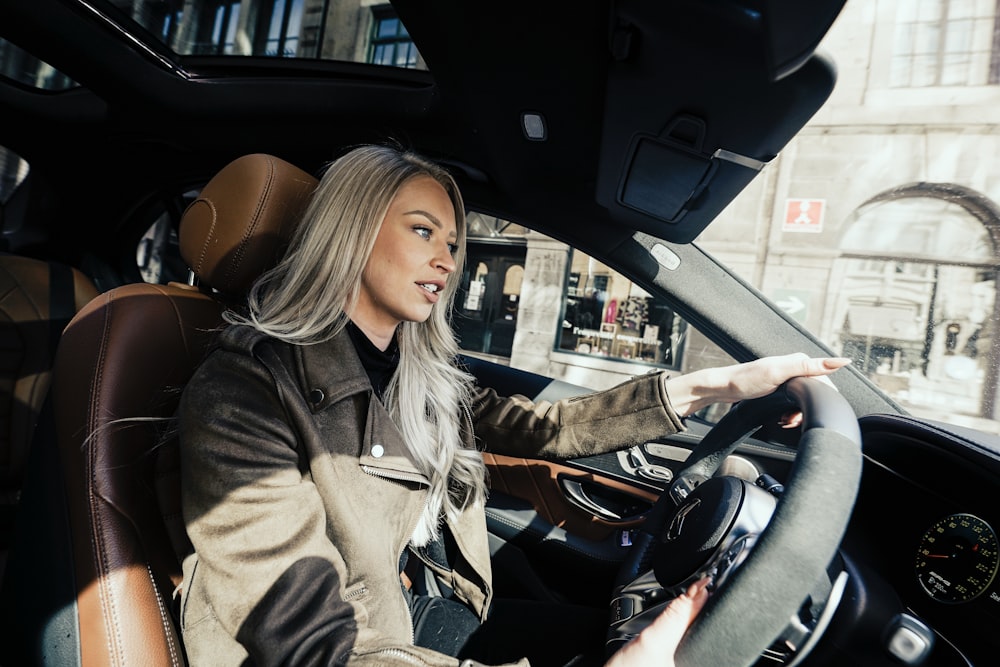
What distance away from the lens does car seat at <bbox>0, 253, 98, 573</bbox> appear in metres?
1.86

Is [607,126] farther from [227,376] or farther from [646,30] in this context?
[227,376]

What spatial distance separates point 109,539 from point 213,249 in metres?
0.64

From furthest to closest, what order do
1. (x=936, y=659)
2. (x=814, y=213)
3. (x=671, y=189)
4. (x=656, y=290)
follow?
(x=814, y=213) → (x=656, y=290) → (x=671, y=189) → (x=936, y=659)

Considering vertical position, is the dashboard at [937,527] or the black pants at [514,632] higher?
the dashboard at [937,527]

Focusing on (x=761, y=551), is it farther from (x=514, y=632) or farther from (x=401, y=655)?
(x=514, y=632)

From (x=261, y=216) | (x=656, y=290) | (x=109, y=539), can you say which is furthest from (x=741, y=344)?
(x=109, y=539)

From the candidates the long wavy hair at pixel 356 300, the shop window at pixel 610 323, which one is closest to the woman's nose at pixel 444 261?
the long wavy hair at pixel 356 300

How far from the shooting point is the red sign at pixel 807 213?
6.22 m

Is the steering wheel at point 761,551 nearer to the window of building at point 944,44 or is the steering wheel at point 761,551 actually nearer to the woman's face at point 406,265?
the woman's face at point 406,265

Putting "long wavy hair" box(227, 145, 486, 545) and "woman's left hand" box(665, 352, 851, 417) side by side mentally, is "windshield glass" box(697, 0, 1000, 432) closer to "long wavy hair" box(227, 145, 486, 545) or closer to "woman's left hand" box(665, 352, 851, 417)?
"woman's left hand" box(665, 352, 851, 417)

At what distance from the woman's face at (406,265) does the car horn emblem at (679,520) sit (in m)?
0.73

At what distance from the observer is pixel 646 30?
0.97m

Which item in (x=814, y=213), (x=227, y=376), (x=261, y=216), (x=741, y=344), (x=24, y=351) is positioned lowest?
(x=24, y=351)

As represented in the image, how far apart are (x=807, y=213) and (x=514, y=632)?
21.2 ft
